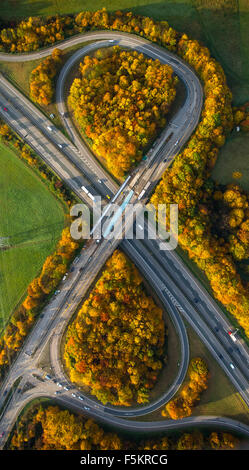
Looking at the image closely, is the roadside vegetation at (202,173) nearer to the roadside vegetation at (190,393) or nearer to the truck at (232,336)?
the truck at (232,336)

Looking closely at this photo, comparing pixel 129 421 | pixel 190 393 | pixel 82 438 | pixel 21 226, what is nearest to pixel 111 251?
pixel 21 226

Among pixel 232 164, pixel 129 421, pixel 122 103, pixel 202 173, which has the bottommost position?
pixel 129 421

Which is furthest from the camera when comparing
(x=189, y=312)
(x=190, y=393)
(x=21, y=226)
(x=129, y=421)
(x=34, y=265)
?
(x=21, y=226)

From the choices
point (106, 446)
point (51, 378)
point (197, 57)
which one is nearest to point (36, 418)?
point (51, 378)

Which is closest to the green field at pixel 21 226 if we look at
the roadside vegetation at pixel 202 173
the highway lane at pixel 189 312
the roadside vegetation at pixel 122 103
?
the roadside vegetation at pixel 122 103

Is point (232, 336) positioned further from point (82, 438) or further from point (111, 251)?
point (82, 438)

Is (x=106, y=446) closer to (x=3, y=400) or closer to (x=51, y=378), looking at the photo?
(x=51, y=378)

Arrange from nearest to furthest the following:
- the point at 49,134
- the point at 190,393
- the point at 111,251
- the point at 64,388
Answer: the point at 190,393, the point at 64,388, the point at 111,251, the point at 49,134

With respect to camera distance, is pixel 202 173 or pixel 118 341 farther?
pixel 202 173
